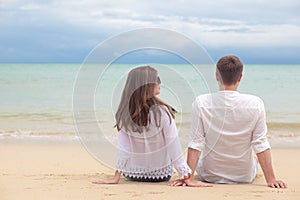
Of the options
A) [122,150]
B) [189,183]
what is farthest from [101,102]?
[189,183]

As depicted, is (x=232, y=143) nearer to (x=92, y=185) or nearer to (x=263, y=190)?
(x=263, y=190)

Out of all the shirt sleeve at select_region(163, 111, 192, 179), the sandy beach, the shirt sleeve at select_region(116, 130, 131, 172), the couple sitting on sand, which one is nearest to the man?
the couple sitting on sand

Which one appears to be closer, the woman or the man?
the woman

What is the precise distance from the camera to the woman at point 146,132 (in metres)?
3.74

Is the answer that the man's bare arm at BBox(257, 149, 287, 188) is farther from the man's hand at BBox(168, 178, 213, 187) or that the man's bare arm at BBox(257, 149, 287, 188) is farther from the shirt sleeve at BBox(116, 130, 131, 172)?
the shirt sleeve at BBox(116, 130, 131, 172)

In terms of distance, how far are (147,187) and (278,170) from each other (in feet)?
6.45

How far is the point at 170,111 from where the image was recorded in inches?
148

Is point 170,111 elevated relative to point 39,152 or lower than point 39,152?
elevated

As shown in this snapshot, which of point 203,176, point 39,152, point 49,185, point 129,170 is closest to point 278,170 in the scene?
point 203,176

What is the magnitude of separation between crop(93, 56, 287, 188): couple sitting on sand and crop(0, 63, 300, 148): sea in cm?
12

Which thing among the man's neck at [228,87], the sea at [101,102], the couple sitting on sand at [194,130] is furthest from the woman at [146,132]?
the man's neck at [228,87]

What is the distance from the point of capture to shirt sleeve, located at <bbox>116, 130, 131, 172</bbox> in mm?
3896

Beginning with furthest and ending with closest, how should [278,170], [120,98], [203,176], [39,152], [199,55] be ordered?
[39,152] < [278,170] < [203,176] < [120,98] < [199,55]

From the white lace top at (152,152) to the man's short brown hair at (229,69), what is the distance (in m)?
0.52
